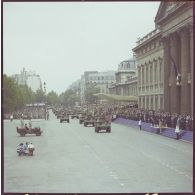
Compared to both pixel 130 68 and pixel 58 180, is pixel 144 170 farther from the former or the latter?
pixel 130 68

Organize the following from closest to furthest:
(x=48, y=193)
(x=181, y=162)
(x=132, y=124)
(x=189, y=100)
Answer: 1. (x=48, y=193)
2. (x=181, y=162)
3. (x=189, y=100)
4. (x=132, y=124)

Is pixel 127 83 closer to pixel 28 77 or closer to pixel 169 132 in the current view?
pixel 169 132

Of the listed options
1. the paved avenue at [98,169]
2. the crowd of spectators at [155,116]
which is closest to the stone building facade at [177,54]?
the crowd of spectators at [155,116]

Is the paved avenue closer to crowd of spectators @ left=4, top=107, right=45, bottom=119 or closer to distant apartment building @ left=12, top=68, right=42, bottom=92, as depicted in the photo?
distant apartment building @ left=12, top=68, right=42, bottom=92

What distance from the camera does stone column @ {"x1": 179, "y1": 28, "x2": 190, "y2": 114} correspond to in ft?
172

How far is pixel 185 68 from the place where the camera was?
5253 centimetres

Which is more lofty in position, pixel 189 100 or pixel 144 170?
pixel 189 100

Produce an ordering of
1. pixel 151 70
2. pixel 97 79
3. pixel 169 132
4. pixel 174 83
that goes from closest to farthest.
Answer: pixel 169 132, pixel 174 83, pixel 97 79, pixel 151 70

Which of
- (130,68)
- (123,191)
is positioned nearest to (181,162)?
(123,191)

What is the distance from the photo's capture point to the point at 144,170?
23750 mm

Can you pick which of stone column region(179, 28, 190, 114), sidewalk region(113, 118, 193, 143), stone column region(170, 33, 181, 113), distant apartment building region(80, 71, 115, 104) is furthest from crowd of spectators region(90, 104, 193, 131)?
distant apartment building region(80, 71, 115, 104)

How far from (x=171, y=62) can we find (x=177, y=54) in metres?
1.65

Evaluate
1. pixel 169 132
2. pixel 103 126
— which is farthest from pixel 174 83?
pixel 169 132

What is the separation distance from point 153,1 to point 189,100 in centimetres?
3569
